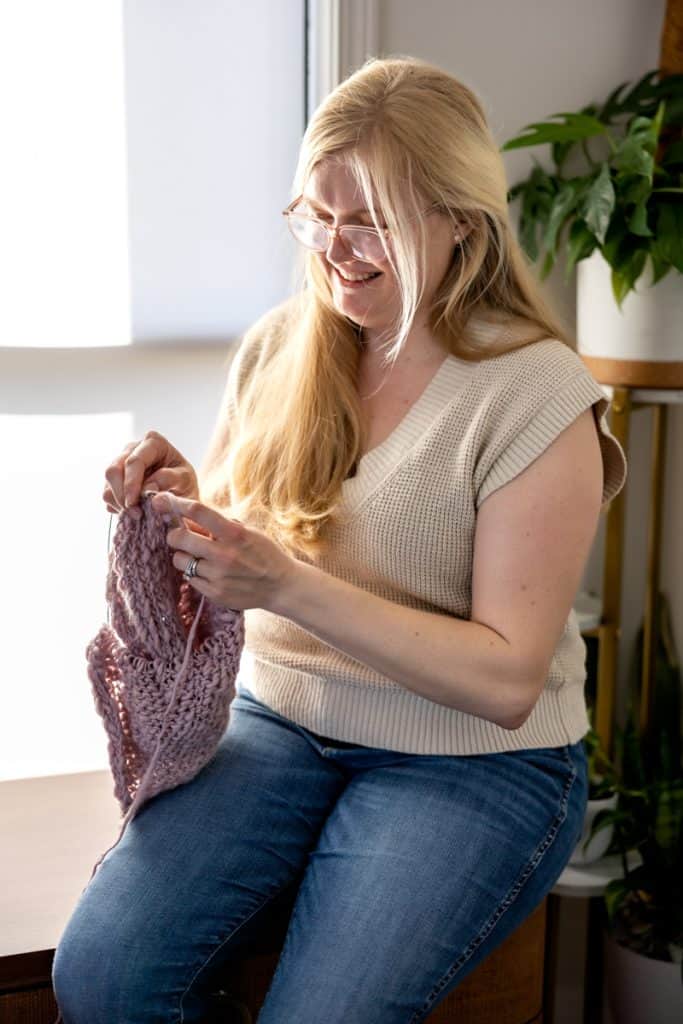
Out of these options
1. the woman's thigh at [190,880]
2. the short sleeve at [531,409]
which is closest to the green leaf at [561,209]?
the short sleeve at [531,409]

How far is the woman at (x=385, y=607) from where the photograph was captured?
1144mm

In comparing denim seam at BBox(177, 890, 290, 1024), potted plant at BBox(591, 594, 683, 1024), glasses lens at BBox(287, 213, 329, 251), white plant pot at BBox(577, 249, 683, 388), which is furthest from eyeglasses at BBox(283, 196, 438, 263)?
potted plant at BBox(591, 594, 683, 1024)

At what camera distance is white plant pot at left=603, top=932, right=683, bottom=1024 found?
1.71 metres

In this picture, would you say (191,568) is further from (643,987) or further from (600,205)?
(643,987)

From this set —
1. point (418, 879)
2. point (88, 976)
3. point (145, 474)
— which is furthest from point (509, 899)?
point (145, 474)

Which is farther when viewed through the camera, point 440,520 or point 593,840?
point 593,840

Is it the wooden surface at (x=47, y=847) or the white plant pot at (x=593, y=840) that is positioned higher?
the wooden surface at (x=47, y=847)

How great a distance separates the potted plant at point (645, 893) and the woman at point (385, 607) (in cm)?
44

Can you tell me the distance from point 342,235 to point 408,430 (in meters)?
0.22

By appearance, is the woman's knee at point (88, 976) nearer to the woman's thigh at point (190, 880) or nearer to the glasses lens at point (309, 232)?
the woman's thigh at point (190, 880)

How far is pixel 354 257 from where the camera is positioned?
128cm

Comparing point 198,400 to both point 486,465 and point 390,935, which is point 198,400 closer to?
point 486,465

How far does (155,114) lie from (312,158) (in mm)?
540

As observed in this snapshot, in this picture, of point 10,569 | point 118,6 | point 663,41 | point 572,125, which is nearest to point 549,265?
point 572,125
